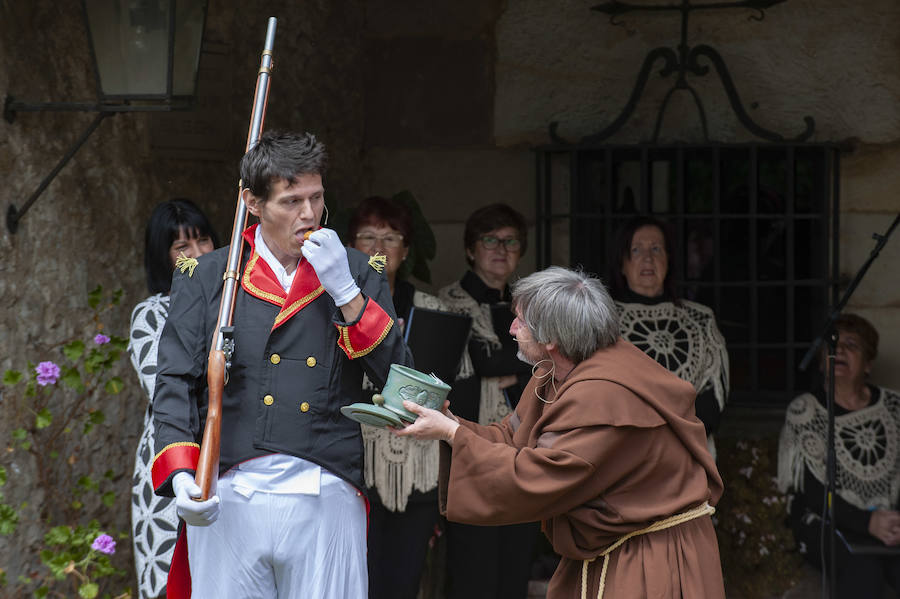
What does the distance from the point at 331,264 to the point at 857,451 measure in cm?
297

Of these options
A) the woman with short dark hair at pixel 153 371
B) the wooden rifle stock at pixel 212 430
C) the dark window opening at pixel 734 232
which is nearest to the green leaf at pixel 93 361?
the woman with short dark hair at pixel 153 371

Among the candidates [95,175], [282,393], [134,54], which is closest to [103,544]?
[95,175]

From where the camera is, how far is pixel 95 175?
3676 millimetres

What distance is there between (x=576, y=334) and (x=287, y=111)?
261 centimetres

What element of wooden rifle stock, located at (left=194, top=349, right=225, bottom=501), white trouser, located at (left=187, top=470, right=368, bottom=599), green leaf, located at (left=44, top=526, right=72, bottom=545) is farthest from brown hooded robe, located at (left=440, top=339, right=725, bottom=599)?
green leaf, located at (left=44, top=526, right=72, bottom=545)

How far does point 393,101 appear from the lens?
5352 millimetres

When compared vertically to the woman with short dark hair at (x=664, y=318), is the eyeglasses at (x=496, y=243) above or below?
above

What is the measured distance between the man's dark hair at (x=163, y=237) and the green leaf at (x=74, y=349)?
0.88ft

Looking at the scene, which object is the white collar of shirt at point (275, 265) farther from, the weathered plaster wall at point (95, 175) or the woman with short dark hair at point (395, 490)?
the woman with short dark hair at point (395, 490)

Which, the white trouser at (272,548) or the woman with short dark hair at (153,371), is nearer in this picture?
the white trouser at (272,548)

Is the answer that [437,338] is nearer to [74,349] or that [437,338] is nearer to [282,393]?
[74,349]

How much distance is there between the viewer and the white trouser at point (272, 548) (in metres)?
2.34

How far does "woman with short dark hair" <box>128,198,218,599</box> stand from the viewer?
3.31 m

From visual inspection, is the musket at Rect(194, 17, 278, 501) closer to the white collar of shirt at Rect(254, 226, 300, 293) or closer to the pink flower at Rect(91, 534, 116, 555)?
the white collar of shirt at Rect(254, 226, 300, 293)
